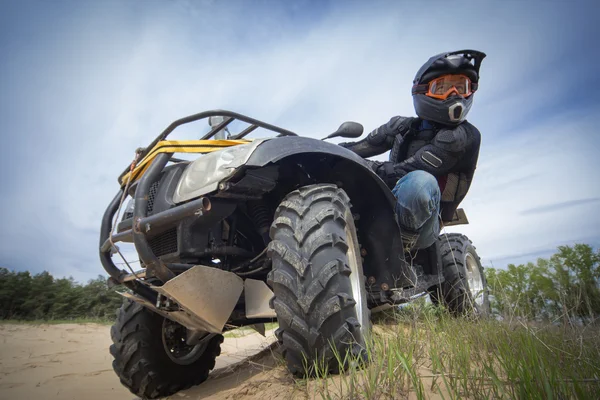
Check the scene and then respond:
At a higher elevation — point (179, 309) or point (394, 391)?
point (179, 309)

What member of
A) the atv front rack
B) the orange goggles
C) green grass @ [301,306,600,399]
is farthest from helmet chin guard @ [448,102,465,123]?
green grass @ [301,306,600,399]

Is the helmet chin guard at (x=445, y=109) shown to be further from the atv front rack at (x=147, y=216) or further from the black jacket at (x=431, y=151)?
the atv front rack at (x=147, y=216)

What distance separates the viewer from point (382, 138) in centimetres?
384

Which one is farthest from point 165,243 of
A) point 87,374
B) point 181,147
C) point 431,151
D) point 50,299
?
point 50,299

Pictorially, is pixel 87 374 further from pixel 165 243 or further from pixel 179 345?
pixel 165 243

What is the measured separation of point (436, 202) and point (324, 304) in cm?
169

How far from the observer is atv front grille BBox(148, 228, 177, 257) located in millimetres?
2299

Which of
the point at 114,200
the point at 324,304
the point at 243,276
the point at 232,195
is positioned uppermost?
the point at 114,200

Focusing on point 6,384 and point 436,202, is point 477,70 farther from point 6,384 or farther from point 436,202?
point 6,384

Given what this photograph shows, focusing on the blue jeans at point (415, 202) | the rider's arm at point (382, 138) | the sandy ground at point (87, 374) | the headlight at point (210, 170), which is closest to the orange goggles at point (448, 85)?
the rider's arm at point (382, 138)

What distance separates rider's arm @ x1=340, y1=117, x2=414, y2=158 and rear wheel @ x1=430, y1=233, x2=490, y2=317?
1.25m

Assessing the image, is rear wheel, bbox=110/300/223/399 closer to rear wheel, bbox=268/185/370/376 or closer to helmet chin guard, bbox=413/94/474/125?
rear wheel, bbox=268/185/370/376

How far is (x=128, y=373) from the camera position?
2.72 metres

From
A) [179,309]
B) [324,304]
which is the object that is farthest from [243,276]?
[324,304]
